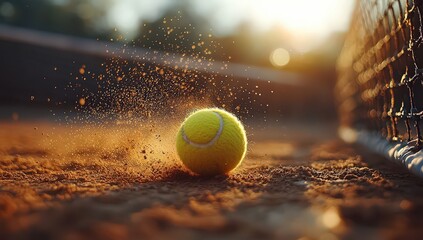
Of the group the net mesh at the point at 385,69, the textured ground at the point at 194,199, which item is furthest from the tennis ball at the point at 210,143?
the net mesh at the point at 385,69

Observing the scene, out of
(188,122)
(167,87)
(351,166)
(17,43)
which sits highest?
(17,43)

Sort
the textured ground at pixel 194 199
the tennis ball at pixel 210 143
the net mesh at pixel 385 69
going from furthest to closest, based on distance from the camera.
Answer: the net mesh at pixel 385 69, the tennis ball at pixel 210 143, the textured ground at pixel 194 199

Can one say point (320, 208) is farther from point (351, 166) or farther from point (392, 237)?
point (351, 166)

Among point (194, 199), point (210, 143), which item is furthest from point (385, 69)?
point (194, 199)

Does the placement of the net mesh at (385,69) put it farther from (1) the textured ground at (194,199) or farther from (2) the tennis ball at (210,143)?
(2) the tennis ball at (210,143)

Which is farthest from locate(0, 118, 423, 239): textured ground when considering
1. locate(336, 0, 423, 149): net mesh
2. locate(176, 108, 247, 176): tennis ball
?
locate(336, 0, 423, 149): net mesh

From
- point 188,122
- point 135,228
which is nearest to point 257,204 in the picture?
point 135,228

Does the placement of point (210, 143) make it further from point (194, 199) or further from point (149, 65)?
point (149, 65)
